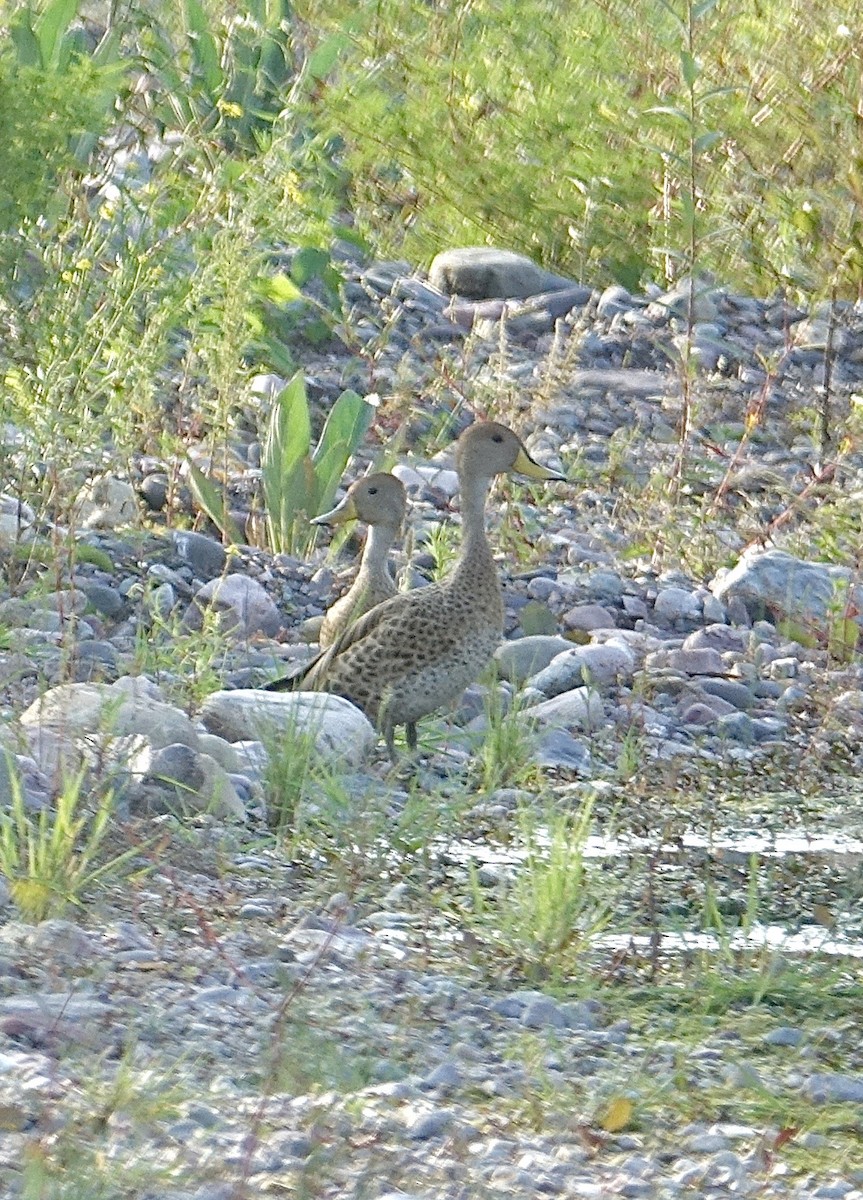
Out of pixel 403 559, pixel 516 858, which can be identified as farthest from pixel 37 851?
pixel 403 559

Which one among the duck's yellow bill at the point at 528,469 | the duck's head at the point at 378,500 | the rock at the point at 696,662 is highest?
the duck's yellow bill at the point at 528,469

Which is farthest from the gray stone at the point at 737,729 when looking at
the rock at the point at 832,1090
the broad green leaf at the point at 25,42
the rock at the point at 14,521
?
the broad green leaf at the point at 25,42

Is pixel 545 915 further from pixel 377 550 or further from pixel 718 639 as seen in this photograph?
pixel 718 639

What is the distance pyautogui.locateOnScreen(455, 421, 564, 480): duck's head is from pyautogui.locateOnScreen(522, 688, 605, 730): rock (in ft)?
2.34

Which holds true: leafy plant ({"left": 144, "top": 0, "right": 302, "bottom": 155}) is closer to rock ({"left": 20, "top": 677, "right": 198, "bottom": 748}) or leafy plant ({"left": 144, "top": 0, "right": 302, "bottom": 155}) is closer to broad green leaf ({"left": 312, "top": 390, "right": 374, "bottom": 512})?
broad green leaf ({"left": 312, "top": 390, "right": 374, "bottom": 512})

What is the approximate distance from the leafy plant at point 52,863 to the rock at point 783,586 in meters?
3.38

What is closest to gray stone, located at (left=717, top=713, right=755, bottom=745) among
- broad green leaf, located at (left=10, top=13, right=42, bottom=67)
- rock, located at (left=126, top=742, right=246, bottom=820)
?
rock, located at (left=126, top=742, right=246, bottom=820)

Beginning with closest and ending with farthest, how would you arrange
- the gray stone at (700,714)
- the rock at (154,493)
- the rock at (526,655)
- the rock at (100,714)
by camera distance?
the rock at (100,714), the gray stone at (700,714), the rock at (526,655), the rock at (154,493)

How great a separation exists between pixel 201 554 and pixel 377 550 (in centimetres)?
74

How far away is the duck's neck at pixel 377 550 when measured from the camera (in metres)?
6.65

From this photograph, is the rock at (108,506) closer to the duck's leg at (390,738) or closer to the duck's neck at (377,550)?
the duck's neck at (377,550)

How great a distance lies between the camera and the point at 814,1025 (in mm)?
4027

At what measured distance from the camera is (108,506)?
739 cm

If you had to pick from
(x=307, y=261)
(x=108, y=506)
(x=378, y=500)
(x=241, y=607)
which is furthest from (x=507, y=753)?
(x=307, y=261)
